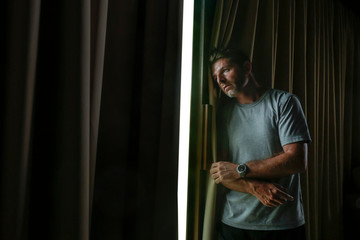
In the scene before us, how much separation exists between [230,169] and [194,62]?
0.51 meters

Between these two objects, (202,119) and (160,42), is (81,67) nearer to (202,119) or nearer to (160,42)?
(160,42)

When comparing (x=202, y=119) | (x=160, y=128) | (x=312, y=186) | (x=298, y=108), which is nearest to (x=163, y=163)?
(x=160, y=128)

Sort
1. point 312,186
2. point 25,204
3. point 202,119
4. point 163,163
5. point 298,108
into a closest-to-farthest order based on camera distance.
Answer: point 25,204 < point 163,163 < point 202,119 < point 298,108 < point 312,186

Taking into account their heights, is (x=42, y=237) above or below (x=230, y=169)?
below

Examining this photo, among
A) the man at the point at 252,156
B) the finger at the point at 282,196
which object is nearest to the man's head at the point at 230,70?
the man at the point at 252,156

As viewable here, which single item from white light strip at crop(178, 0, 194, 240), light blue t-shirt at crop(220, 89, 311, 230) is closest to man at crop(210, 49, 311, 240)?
light blue t-shirt at crop(220, 89, 311, 230)

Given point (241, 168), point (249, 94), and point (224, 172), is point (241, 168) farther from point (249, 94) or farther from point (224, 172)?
point (249, 94)

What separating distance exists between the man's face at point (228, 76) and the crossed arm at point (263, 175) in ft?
1.12

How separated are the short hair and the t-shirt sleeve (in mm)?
299

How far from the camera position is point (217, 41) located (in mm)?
1369

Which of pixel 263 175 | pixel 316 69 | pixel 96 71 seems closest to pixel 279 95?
pixel 263 175

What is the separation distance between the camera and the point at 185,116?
1.37 meters

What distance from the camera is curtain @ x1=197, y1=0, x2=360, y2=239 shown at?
150 cm

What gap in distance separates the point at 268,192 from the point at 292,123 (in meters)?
0.36
